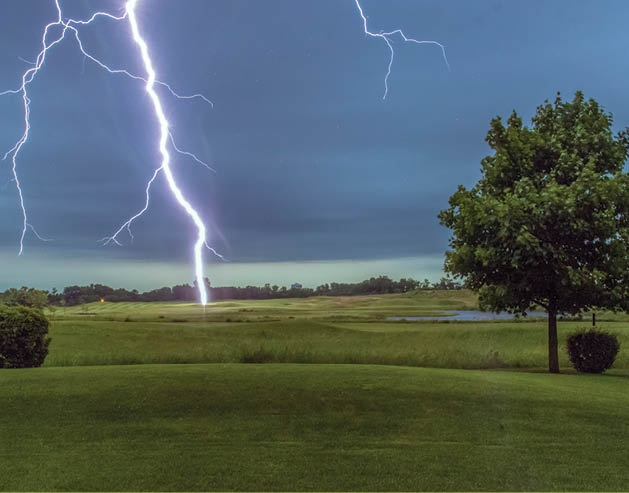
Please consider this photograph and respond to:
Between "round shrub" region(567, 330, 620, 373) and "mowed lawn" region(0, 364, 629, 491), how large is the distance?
17.7 feet

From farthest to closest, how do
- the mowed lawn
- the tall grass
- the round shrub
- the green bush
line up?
the tall grass
the round shrub
the green bush
the mowed lawn

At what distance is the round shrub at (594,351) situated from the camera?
19.3 metres

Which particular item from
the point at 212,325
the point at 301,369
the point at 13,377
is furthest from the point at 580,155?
the point at 212,325

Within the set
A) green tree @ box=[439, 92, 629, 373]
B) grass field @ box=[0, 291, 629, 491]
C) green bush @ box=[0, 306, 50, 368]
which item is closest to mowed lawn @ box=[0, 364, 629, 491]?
grass field @ box=[0, 291, 629, 491]

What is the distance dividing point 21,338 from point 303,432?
11809 millimetres

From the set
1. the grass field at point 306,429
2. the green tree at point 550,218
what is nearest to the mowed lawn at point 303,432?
the grass field at point 306,429

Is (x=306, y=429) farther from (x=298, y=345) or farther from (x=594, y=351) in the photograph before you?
(x=594, y=351)

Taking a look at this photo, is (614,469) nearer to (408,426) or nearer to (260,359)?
(408,426)

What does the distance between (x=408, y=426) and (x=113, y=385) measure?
24.2 ft

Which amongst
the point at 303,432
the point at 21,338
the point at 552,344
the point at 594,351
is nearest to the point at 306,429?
the point at 303,432

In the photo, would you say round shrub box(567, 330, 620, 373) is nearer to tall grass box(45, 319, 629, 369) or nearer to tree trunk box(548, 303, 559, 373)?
tree trunk box(548, 303, 559, 373)

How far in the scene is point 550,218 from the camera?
17203mm

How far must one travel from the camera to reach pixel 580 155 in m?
19.0

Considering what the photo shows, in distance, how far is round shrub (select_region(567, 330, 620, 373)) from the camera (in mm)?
19266
